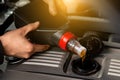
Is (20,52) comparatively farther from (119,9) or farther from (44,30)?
(119,9)

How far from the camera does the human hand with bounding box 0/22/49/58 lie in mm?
787

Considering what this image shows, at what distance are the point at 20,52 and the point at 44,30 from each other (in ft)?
0.34

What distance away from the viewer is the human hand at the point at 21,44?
787mm

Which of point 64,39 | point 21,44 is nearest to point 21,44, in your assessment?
point 21,44

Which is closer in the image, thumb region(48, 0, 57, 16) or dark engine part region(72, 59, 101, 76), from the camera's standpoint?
dark engine part region(72, 59, 101, 76)

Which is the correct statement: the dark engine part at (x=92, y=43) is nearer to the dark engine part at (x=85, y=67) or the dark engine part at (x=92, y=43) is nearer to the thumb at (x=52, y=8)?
the dark engine part at (x=85, y=67)

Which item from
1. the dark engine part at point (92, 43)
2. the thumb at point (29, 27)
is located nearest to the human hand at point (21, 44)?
the thumb at point (29, 27)

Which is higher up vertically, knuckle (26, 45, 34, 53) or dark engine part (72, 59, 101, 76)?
knuckle (26, 45, 34, 53)

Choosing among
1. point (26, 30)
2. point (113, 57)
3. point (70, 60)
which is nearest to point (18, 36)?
point (26, 30)

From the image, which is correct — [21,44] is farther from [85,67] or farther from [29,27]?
[85,67]

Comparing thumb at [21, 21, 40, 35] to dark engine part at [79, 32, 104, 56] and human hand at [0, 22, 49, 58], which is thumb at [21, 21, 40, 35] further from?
dark engine part at [79, 32, 104, 56]

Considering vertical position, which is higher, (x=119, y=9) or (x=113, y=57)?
(x=119, y=9)

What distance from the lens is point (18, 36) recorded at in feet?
2.61

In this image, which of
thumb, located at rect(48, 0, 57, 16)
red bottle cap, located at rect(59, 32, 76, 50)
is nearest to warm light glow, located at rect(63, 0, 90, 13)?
thumb, located at rect(48, 0, 57, 16)
